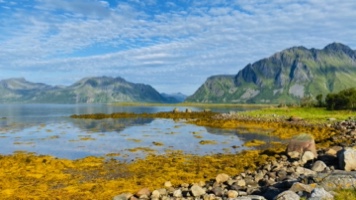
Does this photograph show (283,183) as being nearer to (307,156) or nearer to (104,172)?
(307,156)

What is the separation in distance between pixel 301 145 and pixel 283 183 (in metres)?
14.2

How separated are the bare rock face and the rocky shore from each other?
409mm

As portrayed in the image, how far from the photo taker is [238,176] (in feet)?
84.2

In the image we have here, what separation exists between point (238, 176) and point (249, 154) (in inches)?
466

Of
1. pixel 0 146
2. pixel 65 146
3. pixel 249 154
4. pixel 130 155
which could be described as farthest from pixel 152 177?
pixel 0 146

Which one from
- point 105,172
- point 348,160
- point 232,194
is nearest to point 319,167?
point 348,160

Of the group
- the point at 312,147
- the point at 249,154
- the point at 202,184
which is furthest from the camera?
the point at 249,154

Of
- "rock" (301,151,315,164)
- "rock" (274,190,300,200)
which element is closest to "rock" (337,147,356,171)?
"rock" (301,151,315,164)

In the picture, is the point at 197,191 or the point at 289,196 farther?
the point at 197,191

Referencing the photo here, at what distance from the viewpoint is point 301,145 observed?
32.2m

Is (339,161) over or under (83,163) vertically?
over

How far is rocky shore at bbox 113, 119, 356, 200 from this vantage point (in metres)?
16.0

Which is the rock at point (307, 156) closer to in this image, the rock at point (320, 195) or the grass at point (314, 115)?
the rock at point (320, 195)

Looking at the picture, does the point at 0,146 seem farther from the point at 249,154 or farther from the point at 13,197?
the point at 249,154
